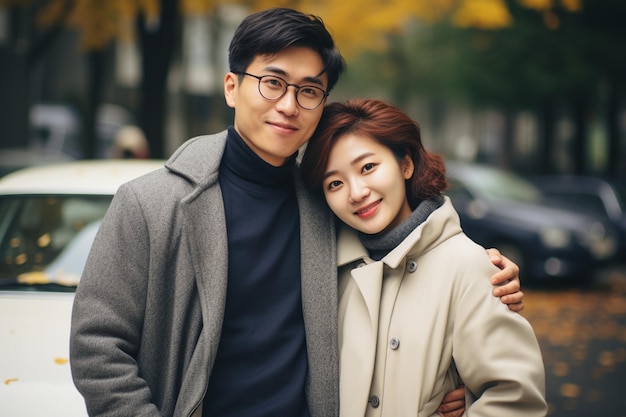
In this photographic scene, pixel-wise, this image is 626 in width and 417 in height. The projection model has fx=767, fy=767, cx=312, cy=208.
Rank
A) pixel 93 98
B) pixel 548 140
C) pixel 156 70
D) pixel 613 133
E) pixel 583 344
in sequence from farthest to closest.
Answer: pixel 548 140, pixel 613 133, pixel 93 98, pixel 156 70, pixel 583 344

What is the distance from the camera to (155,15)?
34.1 feet

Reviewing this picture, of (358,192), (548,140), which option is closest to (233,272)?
(358,192)

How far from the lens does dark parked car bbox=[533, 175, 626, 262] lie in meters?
13.5

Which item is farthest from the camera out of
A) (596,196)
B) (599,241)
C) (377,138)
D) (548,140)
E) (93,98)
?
(548,140)

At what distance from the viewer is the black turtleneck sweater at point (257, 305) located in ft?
7.59

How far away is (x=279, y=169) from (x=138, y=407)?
864 mm

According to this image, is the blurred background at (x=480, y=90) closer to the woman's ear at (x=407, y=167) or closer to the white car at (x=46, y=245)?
the woman's ear at (x=407, y=167)

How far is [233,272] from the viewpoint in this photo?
7.70ft

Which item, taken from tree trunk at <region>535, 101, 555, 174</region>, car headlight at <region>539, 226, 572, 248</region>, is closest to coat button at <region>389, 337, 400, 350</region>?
car headlight at <region>539, 226, 572, 248</region>

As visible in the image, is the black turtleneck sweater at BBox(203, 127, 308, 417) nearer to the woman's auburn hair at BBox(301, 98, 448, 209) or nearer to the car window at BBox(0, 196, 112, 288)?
the woman's auburn hair at BBox(301, 98, 448, 209)

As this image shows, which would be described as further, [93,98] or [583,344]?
[93,98]

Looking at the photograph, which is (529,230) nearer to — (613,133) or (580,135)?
(613,133)

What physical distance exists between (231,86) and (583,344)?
6657mm

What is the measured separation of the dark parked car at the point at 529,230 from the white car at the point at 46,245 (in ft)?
22.9
